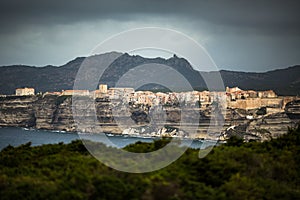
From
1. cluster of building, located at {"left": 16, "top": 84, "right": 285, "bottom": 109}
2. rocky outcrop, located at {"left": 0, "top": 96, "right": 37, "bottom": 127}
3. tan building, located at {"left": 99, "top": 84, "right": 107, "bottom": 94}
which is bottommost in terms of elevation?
rocky outcrop, located at {"left": 0, "top": 96, "right": 37, "bottom": 127}

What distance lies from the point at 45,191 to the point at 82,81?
279ft

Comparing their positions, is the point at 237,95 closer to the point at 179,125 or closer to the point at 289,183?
the point at 179,125

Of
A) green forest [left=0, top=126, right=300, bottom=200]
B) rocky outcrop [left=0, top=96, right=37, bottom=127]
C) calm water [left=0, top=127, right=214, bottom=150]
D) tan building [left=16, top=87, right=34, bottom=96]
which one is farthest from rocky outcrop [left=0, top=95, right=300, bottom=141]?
green forest [left=0, top=126, right=300, bottom=200]

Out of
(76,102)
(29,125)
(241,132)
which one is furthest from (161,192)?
(29,125)

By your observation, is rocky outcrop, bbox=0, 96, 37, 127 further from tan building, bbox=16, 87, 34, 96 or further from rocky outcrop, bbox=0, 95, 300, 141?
tan building, bbox=16, 87, 34, 96

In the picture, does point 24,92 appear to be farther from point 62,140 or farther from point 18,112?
point 62,140

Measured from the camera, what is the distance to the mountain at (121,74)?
338 feet

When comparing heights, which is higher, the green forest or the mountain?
the mountain

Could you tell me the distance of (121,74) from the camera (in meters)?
124

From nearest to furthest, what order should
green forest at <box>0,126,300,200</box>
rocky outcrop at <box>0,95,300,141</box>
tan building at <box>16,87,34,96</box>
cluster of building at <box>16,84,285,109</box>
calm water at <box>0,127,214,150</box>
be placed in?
green forest at <box>0,126,300,200</box>, calm water at <box>0,127,214,150</box>, rocky outcrop at <box>0,95,300,141</box>, cluster of building at <box>16,84,285,109</box>, tan building at <box>16,87,34,96</box>

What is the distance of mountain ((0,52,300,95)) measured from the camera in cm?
10288

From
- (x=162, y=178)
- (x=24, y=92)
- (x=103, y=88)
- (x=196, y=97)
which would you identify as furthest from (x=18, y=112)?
(x=162, y=178)

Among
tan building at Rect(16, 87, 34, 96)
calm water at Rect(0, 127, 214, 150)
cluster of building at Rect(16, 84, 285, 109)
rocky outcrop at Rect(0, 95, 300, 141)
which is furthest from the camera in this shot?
tan building at Rect(16, 87, 34, 96)

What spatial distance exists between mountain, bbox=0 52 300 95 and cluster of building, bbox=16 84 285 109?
3.13m
